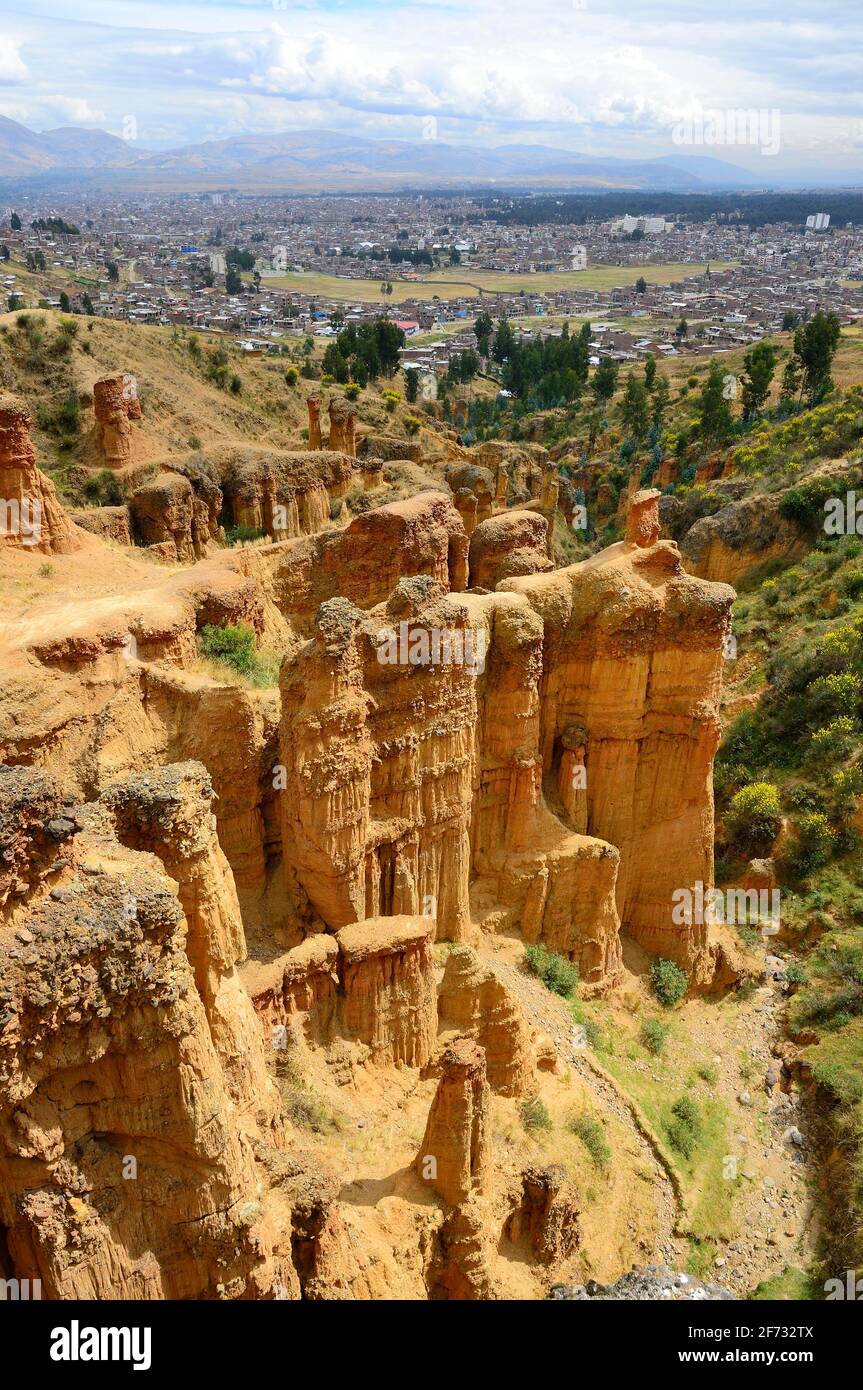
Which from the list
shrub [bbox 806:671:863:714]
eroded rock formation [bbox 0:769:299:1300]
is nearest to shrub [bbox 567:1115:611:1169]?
eroded rock formation [bbox 0:769:299:1300]

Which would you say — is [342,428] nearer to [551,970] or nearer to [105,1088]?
[551,970]

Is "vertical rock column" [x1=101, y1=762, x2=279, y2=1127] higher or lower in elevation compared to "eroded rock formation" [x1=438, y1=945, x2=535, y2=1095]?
higher

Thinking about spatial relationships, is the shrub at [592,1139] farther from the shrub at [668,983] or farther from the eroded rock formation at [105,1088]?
the eroded rock formation at [105,1088]

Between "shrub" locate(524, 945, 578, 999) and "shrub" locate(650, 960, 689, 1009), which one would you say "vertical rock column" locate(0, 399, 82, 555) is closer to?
"shrub" locate(524, 945, 578, 999)

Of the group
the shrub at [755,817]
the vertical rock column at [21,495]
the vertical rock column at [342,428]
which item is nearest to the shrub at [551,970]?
the shrub at [755,817]

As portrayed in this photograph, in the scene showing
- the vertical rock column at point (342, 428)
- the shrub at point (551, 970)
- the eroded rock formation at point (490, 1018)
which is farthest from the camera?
the vertical rock column at point (342, 428)
